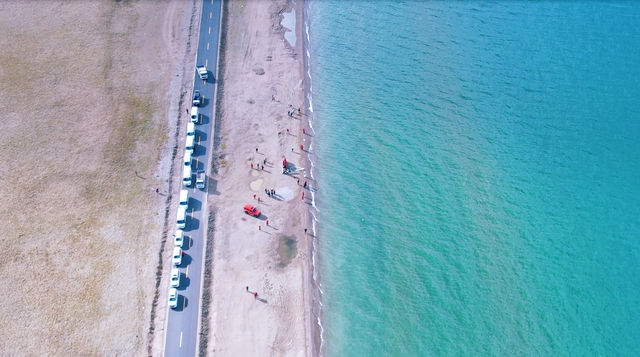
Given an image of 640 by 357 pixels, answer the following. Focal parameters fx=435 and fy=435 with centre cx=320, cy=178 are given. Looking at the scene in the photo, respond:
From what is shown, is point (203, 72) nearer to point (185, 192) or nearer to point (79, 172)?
point (185, 192)

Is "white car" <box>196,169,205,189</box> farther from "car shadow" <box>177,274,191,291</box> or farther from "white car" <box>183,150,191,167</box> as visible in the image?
"car shadow" <box>177,274,191,291</box>

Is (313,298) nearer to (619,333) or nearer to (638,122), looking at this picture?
(619,333)

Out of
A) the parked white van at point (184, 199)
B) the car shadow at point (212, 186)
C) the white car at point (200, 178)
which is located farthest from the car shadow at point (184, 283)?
the white car at point (200, 178)

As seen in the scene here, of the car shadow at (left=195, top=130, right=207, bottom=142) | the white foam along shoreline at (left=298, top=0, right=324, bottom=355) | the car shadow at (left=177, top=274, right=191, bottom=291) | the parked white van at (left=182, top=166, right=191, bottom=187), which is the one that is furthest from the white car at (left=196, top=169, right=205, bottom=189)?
the white foam along shoreline at (left=298, top=0, right=324, bottom=355)

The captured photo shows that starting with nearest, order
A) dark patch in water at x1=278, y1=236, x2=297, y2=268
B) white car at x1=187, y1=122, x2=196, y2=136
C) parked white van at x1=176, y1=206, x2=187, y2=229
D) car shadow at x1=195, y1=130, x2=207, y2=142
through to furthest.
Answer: dark patch in water at x1=278, y1=236, x2=297, y2=268
parked white van at x1=176, y1=206, x2=187, y2=229
white car at x1=187, y1=122, x2=196, y2=136
car shadow at x1=195, y1=130, x2=207, y2=142

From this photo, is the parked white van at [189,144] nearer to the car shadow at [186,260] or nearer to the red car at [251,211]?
the red car at [251,211]

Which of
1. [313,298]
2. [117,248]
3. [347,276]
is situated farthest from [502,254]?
[117,248]

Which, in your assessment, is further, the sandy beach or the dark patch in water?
the dark patch in water
